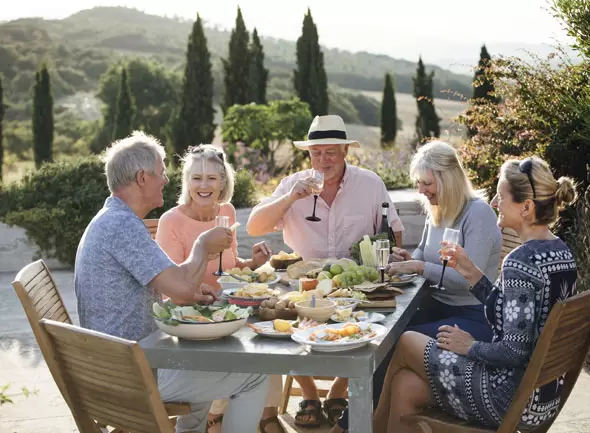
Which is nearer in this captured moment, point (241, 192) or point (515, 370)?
point (515, 370)

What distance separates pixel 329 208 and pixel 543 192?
6.32 ft

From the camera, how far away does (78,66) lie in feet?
177

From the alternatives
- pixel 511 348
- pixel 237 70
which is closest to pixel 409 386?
pixel 511 348

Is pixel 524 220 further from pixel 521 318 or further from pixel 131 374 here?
pixel 131 374

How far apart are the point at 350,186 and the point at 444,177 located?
0.89m

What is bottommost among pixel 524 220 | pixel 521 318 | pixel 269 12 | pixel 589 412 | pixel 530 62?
pixel 589 412

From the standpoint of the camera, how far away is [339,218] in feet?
15.9

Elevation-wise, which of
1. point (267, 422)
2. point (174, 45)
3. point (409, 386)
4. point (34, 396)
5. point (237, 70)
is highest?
point (174, 45)

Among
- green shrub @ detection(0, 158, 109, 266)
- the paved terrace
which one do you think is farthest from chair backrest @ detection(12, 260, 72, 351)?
green shrub @ detection(0, 158, 109, 266)

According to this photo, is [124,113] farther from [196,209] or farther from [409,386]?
[409,386]

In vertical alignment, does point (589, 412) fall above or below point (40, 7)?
below

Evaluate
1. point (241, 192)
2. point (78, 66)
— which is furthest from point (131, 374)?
point (78, 66)

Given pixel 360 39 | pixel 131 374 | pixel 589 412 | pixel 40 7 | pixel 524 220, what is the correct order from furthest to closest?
1. pixel 40 7
2. pixel 360 39
3. pixel 589 412
4. pixel 524 220
5. pixel 131 374

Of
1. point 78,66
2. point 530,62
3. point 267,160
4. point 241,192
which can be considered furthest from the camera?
point 78,66
